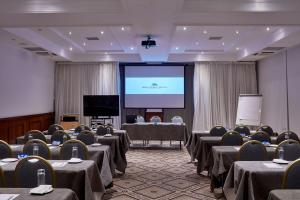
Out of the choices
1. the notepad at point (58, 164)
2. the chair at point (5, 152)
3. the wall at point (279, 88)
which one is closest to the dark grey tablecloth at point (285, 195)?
the notepad at point (58, 164)

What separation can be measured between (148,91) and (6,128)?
20.0ft

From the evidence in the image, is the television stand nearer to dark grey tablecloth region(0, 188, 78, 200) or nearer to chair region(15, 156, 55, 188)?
chair region(15, 156, 55, 188)

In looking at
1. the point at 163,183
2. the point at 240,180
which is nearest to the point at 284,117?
the point at 163,183

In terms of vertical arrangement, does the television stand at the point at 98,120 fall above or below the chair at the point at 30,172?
above

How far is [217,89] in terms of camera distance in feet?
43.2

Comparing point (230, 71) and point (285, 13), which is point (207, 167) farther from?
point (230, 71)

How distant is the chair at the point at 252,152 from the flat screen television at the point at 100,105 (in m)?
8.23

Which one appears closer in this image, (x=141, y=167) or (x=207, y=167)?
(x=207, y=167)

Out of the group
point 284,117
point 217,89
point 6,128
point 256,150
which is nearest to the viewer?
point 256,150

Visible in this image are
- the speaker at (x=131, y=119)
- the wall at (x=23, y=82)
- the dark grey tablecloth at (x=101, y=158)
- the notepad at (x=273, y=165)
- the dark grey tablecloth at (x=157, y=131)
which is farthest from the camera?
the speaker at (x=131, y=119)

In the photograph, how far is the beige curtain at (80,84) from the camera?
1324cm

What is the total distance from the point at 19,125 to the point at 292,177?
8502 mm

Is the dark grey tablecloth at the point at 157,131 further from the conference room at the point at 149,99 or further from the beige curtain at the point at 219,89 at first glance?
the beige curtain at the point at 219,89

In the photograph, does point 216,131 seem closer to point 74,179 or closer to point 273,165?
point 273,165
